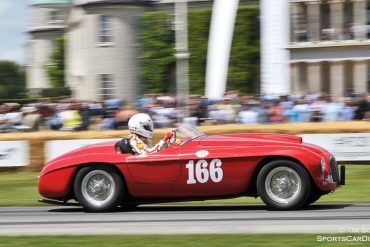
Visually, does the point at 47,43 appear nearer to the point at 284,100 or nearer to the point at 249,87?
the point at 249,87

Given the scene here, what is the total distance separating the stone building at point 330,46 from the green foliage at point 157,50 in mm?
Answer: 8919

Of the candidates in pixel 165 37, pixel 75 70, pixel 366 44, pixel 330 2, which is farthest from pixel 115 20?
pixel 366 44

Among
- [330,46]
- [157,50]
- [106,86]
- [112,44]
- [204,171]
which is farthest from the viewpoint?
[106,86]

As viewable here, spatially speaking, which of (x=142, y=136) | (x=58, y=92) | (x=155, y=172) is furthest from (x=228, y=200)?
(x=58, y=92)

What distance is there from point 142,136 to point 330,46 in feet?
104

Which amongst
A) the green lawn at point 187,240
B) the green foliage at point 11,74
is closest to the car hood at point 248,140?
the green lawn at point 187,240

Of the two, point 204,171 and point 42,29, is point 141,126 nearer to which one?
point 204,171

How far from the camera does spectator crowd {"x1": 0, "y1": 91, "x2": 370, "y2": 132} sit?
23.3 m

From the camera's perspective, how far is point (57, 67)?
68.3 metres

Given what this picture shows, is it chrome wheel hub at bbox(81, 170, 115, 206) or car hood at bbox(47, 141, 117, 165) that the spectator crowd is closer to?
car hood at bbox(47, 141, 117, 165)

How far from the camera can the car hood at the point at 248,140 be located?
11.3 m

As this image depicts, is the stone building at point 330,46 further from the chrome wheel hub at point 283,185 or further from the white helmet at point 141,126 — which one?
the chrome wheel hub at point 283,185

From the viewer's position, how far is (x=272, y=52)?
137 feet

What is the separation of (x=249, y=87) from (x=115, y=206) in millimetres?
38366
